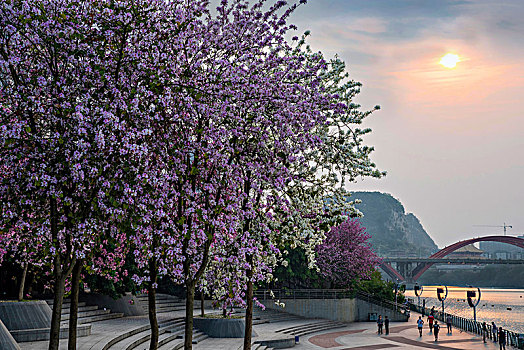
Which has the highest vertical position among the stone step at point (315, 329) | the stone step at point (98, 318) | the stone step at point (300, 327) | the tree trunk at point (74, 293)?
the tree trunk at point (74, 293)

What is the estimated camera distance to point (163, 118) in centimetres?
1359

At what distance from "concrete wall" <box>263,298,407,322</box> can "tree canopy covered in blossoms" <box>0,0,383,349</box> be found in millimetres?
32422

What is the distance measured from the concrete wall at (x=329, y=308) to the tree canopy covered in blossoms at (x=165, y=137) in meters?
32.4

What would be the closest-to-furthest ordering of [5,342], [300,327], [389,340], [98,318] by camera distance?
[5,342] < [98,318] < [389,340] < [300,327]

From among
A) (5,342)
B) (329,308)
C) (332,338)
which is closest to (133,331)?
(5,342)

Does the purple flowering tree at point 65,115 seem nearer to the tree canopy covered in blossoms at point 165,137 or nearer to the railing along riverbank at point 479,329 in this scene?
the tree canopy covered in blossoms at point 165,137

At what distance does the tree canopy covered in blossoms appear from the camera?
12719mm

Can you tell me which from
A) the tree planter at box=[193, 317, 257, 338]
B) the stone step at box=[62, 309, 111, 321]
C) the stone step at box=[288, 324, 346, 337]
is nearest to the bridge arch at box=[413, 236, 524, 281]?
the stone step at box=[288, 324, 346, 337]

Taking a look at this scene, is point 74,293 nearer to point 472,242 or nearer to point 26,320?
point 26,320

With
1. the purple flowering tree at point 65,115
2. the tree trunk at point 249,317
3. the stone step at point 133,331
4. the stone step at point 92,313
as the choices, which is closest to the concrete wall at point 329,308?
the stone step at point 133,331

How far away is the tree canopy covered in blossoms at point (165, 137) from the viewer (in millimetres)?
12719

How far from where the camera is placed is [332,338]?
40.7m

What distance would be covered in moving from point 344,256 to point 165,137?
43.3m

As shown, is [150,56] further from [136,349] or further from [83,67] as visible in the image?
[136,349]
